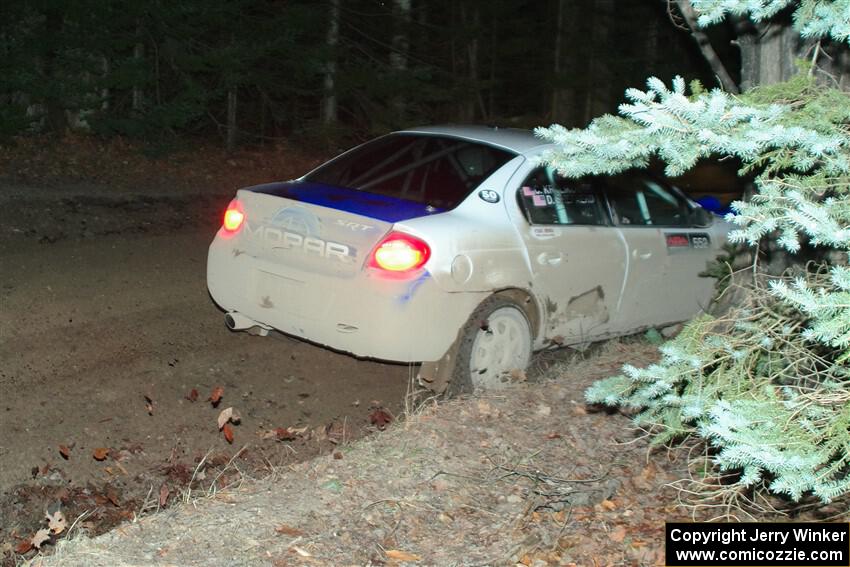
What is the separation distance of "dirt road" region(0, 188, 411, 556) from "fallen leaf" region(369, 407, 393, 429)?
0.20 feet

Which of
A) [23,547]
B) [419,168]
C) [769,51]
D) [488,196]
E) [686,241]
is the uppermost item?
[769,51]

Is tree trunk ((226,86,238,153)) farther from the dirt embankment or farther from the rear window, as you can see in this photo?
the dirt embankment

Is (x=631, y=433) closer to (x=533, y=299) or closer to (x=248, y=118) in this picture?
(x=533, y=299)

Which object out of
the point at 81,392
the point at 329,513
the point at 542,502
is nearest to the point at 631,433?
the point at 542,502

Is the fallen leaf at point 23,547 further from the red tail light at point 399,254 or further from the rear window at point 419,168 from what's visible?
the rear window at point 419,168

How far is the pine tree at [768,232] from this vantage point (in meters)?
3.40

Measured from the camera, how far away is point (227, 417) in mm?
6156

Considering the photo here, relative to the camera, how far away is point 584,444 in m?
5.49

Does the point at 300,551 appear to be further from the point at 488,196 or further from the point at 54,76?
the point at 54,76

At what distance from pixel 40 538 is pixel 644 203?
4936mm

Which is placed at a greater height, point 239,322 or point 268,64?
→ point 268,64

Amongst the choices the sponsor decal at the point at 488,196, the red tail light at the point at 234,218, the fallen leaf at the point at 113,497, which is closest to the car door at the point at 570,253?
the sponsor decal at the point at 488,196

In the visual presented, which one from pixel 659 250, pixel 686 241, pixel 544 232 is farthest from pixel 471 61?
pixel 544 232

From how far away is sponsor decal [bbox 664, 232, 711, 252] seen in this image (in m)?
7.77
